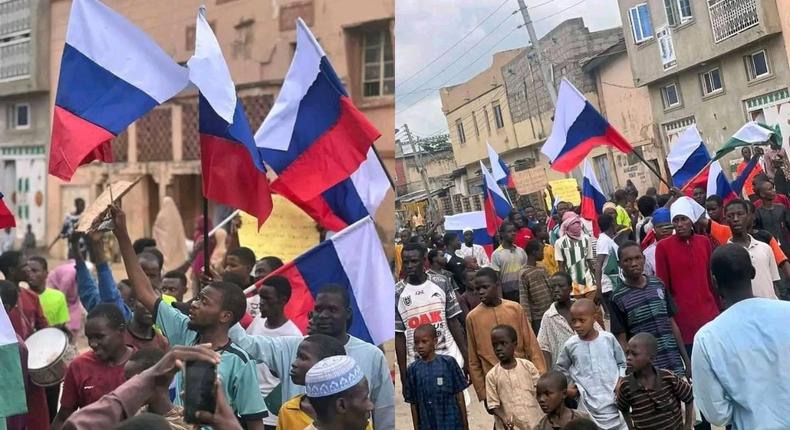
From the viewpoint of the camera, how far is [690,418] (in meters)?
4.48

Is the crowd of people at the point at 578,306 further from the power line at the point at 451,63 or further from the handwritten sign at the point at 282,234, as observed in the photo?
the handwritten sign at the point at 282,234

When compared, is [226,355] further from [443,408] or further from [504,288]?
[504,288]

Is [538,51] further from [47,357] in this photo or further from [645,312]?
[47,357]

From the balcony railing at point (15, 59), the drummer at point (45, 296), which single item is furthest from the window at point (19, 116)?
the drummer at point (45, 296)

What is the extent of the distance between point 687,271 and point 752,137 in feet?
3.04

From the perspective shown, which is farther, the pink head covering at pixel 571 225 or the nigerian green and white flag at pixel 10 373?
the pink head covering at pixel 571 225

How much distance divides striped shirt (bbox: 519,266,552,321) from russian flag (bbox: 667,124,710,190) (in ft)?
3.06

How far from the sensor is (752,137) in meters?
4.83

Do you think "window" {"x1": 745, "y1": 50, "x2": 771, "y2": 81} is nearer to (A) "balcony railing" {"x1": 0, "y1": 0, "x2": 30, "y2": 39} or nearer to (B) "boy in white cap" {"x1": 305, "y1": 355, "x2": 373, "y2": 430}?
(B) "boy in white cap" {"x1": 305, "y1": 355, "x2": 373, "y2": 430}

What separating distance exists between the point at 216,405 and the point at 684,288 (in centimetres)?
348

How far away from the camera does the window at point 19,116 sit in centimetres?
2108

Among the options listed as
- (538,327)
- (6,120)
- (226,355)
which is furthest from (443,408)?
(6,120)

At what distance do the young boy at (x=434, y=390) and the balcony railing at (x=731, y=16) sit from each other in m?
2.17

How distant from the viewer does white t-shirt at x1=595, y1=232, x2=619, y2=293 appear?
17.5ft
